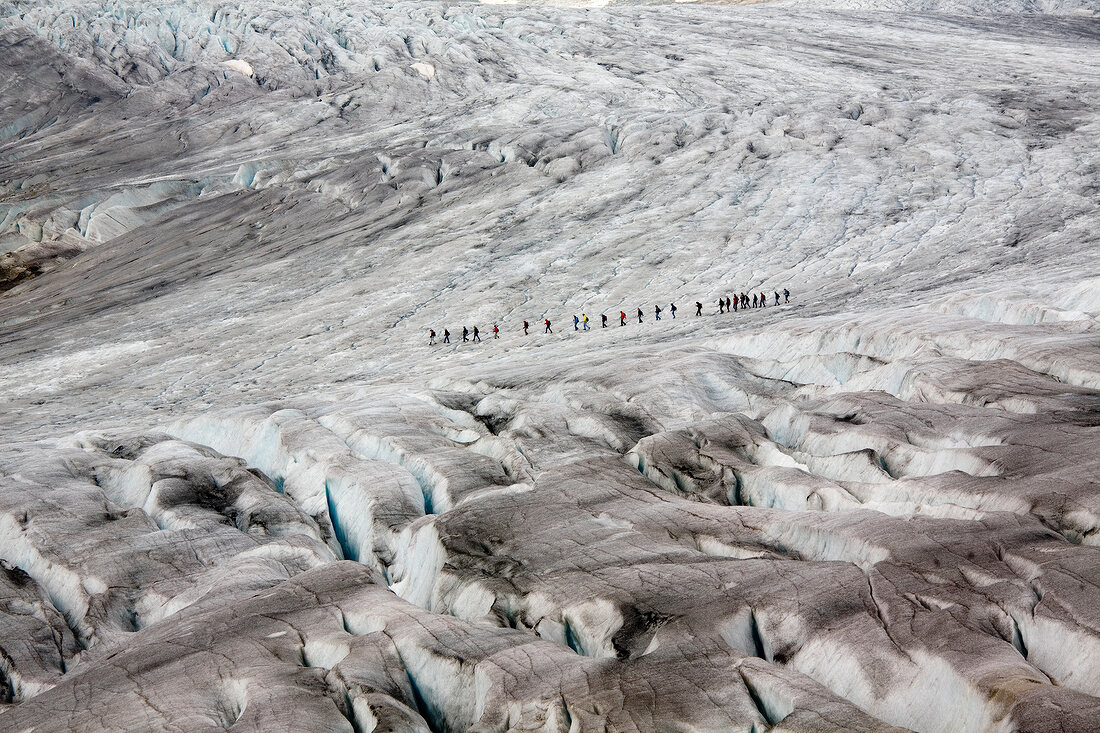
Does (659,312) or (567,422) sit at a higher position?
(567,422)

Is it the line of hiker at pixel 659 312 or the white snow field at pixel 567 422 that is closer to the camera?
the white snow field at pixel 567 422

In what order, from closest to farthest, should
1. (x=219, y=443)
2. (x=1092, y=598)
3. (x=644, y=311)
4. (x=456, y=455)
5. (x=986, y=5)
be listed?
1. (x=1092, y=598)
2. (x=456, y=455)
3. (x=219, y=443)
4. (x=644, y=311)
5. (x=986, y=5)

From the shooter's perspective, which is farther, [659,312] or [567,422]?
[659,312]

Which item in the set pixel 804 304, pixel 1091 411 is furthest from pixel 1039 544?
pixel 804 304

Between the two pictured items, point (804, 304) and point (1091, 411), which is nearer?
point (1091, 411)

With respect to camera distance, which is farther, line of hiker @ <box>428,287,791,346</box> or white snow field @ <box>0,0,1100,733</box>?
line of hiker @ <box>428,287,791,346</box>

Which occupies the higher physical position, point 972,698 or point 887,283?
point 972,698

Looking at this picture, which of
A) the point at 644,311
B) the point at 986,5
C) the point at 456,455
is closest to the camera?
the point at 456,455

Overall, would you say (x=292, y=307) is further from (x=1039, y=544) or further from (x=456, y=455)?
(x=1039, y=544)
